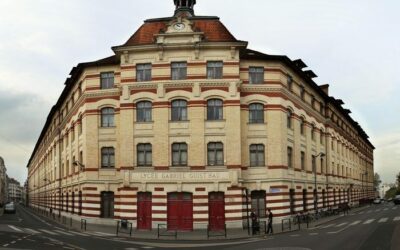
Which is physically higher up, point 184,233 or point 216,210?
point 216,210

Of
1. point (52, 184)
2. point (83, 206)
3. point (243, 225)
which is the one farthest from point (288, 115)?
point (52, 184)

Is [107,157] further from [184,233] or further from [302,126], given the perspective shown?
[302,126]

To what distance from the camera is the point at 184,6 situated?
48.0 m

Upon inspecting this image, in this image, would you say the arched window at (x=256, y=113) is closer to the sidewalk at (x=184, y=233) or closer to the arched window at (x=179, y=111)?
the arched window at (x=179, y=111)

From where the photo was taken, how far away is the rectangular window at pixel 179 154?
1593 inches

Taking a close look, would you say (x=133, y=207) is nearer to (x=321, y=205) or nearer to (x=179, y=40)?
(x=179, y=40)

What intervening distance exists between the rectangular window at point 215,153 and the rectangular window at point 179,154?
1994mm

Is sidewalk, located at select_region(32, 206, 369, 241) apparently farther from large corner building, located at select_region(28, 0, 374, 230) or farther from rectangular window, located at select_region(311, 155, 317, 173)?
rectangular window, located at select_region(311, 155, 317, 173)

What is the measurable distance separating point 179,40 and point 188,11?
774cm

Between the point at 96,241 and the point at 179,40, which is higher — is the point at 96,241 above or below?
below

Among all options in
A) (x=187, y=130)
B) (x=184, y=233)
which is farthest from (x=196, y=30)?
(x=184, y=233)

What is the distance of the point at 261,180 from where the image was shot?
41.4m

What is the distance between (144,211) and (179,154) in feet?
18.2

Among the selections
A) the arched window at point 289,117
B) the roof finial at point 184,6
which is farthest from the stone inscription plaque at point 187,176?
the roof finial at point 184,6
